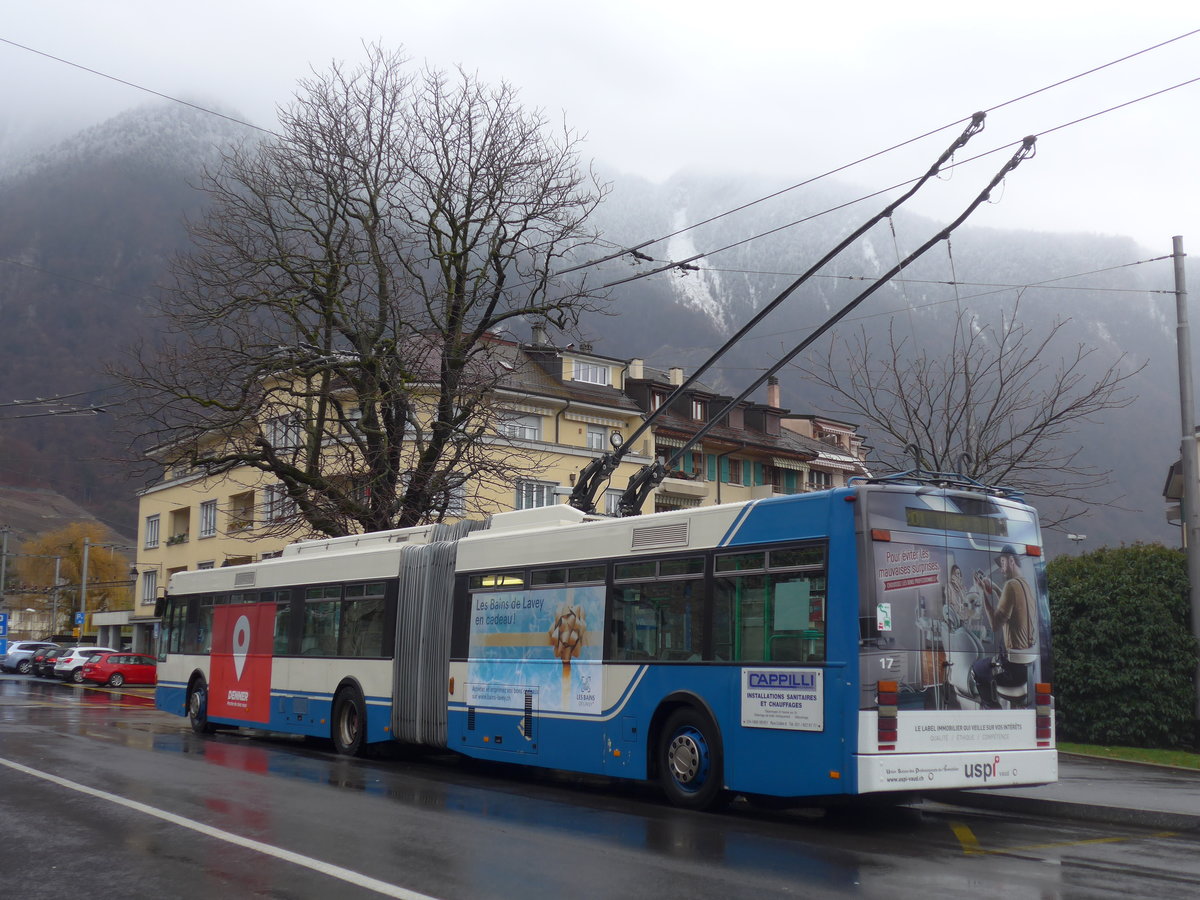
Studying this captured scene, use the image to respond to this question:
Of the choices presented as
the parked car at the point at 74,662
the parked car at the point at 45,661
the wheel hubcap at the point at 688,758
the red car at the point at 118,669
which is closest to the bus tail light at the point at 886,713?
the wheel hubcap at the point at 688,758

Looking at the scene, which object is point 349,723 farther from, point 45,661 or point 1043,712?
point 45,661

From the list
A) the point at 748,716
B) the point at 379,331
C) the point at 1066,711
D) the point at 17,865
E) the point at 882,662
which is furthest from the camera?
the point at 379,331

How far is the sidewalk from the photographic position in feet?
36.7

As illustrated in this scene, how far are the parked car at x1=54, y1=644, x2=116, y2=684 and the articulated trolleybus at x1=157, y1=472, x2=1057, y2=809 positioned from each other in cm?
3823

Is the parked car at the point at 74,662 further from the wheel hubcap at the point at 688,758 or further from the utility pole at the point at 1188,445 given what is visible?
the wheel hubcap at the point at 688,758

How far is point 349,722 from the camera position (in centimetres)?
1781

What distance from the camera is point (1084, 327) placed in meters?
147

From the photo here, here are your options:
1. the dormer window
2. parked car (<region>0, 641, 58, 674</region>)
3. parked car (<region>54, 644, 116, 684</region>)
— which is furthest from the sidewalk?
parked car (<region>0, 641, 58, 674</region>)

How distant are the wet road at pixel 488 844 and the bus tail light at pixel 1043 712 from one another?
32.0 inches

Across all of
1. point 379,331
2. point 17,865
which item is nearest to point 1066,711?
point 379,331

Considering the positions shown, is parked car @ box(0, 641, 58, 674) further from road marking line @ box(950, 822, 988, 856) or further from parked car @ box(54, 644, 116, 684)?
road marking line @ box(950, 822, 988, 856)

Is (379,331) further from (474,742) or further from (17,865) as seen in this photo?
(17,865)

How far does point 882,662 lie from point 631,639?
3253mm

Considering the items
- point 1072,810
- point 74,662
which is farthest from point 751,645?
point 74,662
